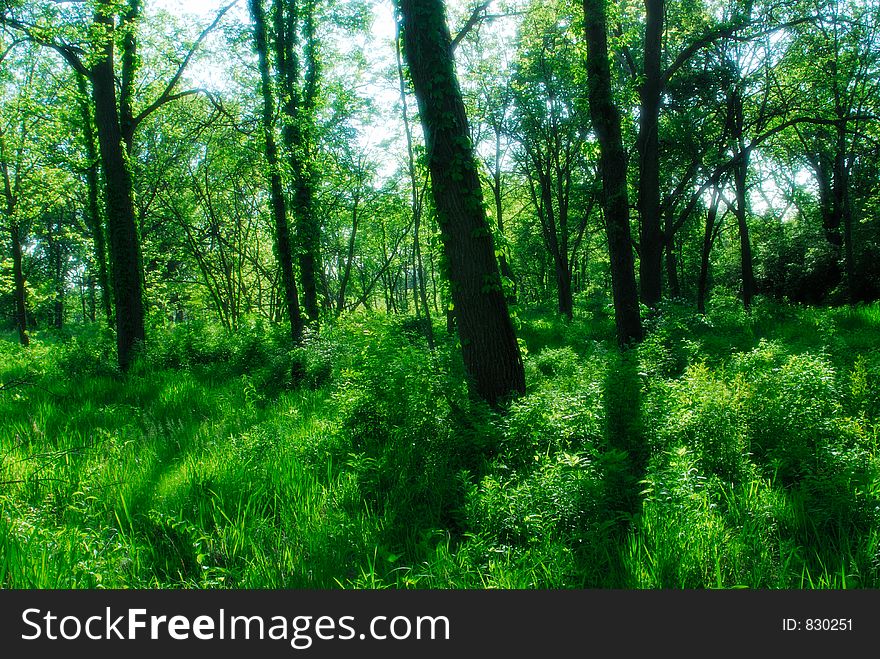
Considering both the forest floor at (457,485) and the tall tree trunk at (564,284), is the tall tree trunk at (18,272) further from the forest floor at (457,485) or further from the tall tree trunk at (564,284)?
the tall tree trunk at (564,284)

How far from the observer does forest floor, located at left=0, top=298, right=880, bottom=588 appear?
260 centimetres

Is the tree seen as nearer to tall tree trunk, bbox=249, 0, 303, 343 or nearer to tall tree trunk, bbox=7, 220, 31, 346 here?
tall tree trunk, bbox=249, 0, 303, 343

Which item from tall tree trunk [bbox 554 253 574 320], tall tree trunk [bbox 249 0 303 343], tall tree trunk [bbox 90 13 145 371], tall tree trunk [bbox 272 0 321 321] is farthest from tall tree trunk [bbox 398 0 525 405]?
tall tree trunk [bbox 554 253 574 320]

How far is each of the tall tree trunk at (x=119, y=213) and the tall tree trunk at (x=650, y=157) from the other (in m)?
12.5

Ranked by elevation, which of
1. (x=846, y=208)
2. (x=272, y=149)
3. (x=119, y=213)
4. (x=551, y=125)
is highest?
(x=551, y=125)

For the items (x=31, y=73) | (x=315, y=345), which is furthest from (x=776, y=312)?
(x=31, y=73)

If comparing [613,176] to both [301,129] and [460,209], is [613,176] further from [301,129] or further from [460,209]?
[301,129]

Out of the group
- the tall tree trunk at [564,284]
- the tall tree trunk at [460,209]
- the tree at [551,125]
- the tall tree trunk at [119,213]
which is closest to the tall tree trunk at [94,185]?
the tall tree trunk at [119,213]

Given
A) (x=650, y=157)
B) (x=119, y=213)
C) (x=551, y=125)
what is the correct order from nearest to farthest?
1. (x=650, y=157)
2. (x=119, y=213)
3. (x=551, y=125)

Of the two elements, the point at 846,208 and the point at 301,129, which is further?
the point at 846,208

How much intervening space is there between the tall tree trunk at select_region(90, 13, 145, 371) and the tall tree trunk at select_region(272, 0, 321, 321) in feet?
13.0

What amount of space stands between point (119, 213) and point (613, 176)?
1164cm

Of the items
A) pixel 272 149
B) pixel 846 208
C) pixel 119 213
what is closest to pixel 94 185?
pixel 119 213

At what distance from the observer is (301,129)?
11.1 metres
